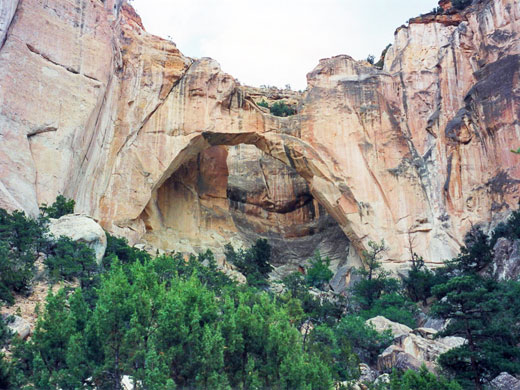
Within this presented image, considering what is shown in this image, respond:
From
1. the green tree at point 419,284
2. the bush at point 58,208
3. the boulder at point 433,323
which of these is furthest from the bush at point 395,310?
the bush at point 58,208

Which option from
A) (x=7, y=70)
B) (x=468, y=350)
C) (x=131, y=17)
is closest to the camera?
(x=468, y=350)

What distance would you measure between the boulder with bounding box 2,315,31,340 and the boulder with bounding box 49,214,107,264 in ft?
21.1

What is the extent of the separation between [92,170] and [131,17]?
1568 centimetres

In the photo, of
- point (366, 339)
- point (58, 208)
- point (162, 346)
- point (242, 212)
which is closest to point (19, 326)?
point (162, 346)

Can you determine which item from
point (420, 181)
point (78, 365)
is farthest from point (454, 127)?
point (78, 365)

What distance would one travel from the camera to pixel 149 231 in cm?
2897

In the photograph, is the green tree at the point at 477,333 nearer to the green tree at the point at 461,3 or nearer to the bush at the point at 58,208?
the bush at the point at 58,208

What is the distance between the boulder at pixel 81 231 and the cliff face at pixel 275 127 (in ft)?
7.74

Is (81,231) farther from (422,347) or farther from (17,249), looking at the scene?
(422,347)

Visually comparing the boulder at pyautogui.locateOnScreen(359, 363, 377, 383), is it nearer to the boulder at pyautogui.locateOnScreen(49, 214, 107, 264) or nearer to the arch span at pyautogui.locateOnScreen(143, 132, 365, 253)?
the boulder at pyautogui.locateOnScreen(49, 214, 107, 264)

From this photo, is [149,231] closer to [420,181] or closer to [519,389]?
[420,181]

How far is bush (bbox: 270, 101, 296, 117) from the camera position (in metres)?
39.7

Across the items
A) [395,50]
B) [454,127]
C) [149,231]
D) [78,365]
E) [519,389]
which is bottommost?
[519,389]

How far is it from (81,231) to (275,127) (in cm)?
1304
